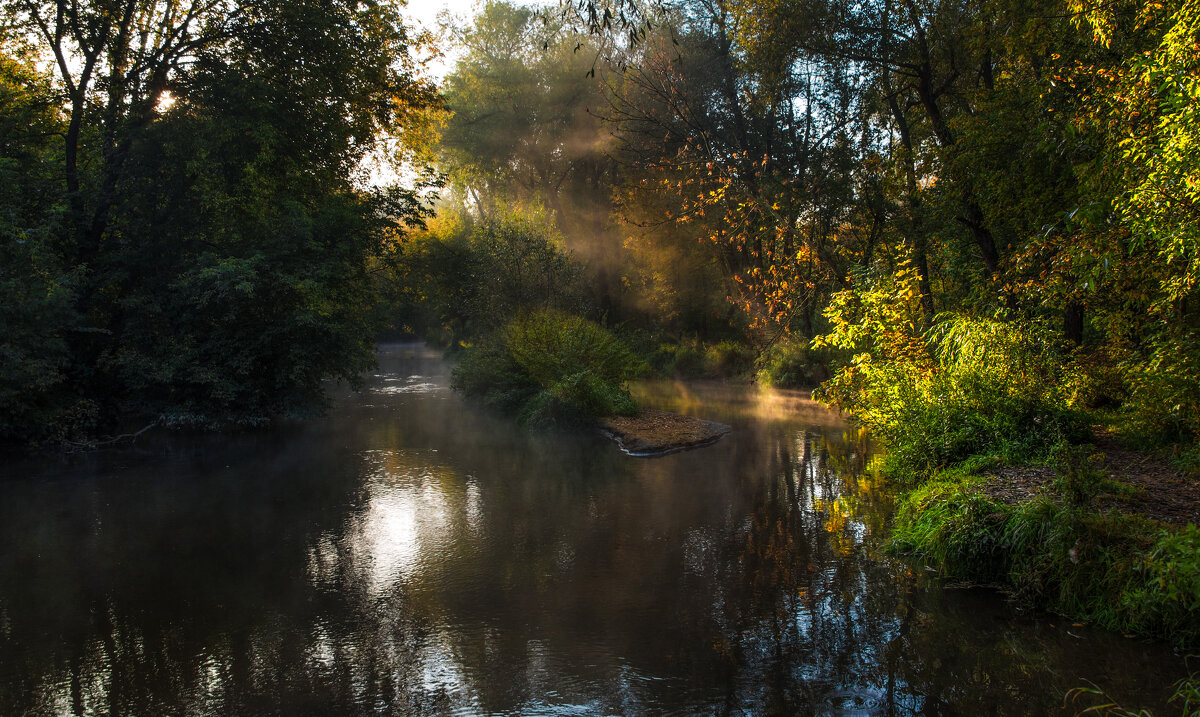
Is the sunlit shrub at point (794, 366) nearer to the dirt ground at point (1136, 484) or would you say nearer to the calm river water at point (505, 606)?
the calm river water at point (505, 606)

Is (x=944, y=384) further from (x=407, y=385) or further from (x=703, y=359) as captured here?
(x=407, y=385)

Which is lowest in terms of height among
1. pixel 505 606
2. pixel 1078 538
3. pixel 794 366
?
pixel 505 606

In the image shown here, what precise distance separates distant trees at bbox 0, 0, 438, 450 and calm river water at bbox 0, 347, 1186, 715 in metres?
3.61

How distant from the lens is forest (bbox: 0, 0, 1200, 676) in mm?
6699

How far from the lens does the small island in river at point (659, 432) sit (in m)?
13.5

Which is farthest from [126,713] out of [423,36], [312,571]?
[423,36]

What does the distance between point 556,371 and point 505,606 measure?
11534 mm

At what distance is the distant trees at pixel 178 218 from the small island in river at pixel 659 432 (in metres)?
6.50

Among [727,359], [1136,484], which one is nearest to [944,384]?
[1136,484]

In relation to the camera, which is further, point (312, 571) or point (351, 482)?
point (351, 482)

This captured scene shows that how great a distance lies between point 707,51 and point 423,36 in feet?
30.8

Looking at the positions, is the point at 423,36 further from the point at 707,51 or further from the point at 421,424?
the point at 421,424

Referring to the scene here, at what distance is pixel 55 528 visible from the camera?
871 cm

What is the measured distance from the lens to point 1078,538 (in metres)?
5.55
